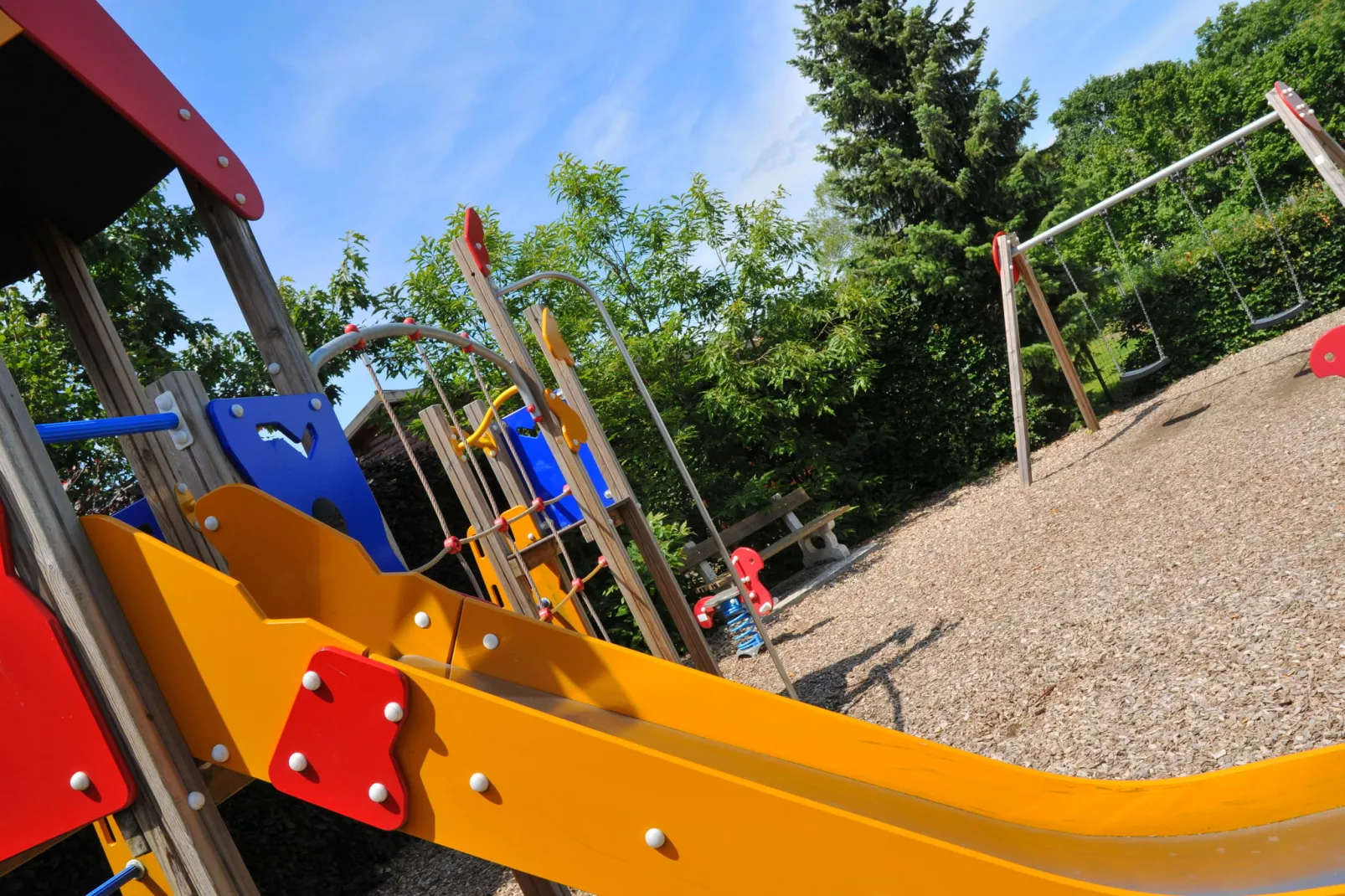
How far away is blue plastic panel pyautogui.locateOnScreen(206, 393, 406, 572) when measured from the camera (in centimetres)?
190

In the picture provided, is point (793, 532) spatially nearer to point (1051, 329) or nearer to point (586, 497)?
point (1051, 329)

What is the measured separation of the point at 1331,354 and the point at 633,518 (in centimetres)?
436

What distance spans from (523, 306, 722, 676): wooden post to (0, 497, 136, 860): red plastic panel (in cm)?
274

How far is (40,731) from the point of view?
4.80 feet

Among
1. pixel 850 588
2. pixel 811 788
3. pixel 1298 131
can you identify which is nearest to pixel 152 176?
pixel 811 788

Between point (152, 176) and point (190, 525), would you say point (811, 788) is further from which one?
point (152, 176)

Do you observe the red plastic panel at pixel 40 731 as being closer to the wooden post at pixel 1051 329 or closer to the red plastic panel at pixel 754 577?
the red plastic panel at pixel 754 577

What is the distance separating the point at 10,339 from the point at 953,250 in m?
10.3

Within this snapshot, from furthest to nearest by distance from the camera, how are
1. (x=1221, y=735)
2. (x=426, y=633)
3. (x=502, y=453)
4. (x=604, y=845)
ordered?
(x=502, y=453), (x=1221, y=735), (x=426, y=633), (x=604, y=845)

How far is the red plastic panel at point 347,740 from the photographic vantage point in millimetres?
1423

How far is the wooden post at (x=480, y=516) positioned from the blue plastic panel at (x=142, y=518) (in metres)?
2.41

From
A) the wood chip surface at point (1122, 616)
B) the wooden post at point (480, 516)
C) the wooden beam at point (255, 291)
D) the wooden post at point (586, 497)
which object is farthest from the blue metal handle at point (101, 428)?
the wood chip surface at point (1122, 616)

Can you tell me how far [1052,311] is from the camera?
1220 centimetres

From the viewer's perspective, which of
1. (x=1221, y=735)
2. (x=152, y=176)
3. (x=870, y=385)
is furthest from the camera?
(x=870, y=385)
